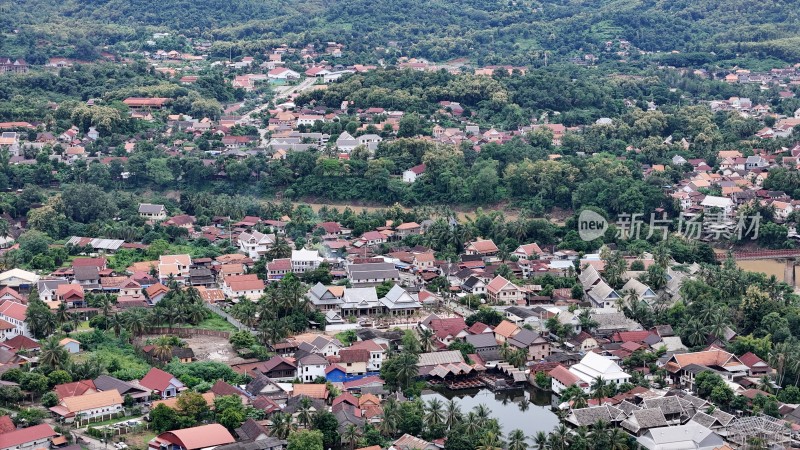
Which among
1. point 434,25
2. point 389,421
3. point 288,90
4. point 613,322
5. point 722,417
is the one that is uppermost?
point 434,25

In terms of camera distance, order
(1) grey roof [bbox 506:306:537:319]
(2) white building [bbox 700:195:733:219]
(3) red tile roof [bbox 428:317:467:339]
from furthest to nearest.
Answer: (2) white building [bbox 700:195:733:219] → (1) grey roof [bbox 506:306:537:319] → (3) red tile roof [bbox 428:317:467:339]

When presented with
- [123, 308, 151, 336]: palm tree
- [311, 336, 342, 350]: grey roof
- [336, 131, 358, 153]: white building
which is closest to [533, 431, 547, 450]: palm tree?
[311, 336, 342, 350]: grey roof

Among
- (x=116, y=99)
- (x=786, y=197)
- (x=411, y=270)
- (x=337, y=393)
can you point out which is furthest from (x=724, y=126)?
(x=337, y=393)

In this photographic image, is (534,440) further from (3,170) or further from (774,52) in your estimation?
(774,52)

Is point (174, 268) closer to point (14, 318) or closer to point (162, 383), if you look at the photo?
point (14, 318)

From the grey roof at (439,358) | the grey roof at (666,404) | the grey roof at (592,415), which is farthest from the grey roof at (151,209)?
the grey roof at (666,404)

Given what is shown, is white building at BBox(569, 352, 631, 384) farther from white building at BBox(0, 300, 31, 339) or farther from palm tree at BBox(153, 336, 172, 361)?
white building at BBox(0, 300, 31, 339)

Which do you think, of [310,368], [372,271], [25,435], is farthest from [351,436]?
[372,271]
